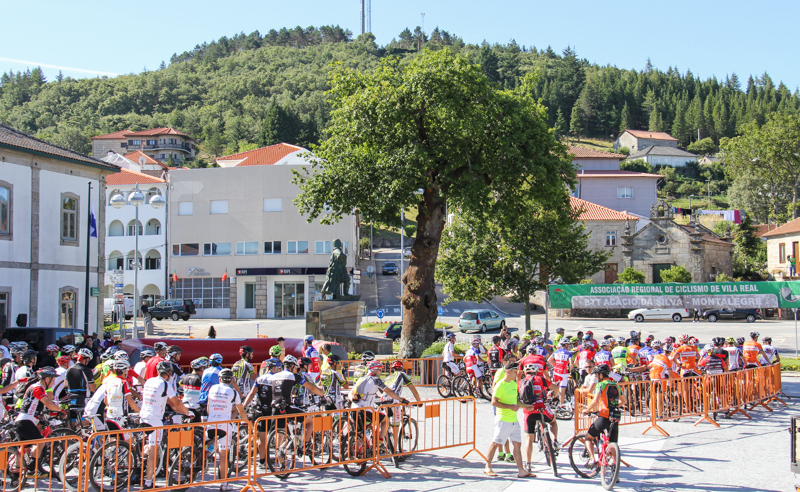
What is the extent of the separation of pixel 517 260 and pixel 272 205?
25411mm

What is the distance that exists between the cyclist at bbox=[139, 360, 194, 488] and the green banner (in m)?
18.1

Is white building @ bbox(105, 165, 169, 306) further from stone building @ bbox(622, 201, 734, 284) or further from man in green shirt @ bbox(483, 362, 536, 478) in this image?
man in green shirt @ bbox(483, 362, 536, 478)

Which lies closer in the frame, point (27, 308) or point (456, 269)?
point (27, 308)

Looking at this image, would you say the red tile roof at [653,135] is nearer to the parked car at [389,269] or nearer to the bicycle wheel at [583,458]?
the parked car at [389,269]

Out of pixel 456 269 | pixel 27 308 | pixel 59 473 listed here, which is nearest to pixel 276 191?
pixel 456 269

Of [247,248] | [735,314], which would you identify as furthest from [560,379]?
[247,248]

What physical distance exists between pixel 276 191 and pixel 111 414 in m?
43.1

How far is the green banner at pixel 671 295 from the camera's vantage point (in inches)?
984

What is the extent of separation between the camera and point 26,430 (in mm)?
8977

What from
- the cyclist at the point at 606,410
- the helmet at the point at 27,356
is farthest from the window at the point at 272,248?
the cyclist at the point at 606,410

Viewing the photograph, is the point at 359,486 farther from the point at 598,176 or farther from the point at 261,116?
the point at 261,116

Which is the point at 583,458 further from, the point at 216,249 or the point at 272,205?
the point at 216,249

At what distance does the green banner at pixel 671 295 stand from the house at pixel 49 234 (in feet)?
66.0

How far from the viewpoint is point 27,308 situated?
26172 millimetres
